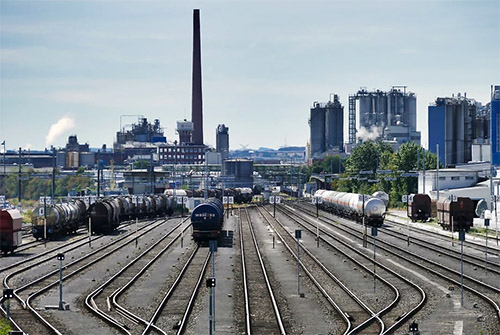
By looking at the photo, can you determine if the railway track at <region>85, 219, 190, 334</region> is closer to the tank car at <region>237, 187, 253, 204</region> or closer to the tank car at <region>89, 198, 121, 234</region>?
the tank car at <region>89, 198, 121, 234</region>

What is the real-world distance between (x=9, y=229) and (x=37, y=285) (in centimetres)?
1489

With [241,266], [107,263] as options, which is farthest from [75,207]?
[241,266]

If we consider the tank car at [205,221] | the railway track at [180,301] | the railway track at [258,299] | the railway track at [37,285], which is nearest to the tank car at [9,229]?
the railway track at [37,285]

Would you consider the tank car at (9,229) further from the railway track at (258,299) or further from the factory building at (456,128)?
the factory building at (456,128)

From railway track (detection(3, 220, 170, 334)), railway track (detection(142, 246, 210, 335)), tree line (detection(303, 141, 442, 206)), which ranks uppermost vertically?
tree line (detection(303, 141, 442, 206))

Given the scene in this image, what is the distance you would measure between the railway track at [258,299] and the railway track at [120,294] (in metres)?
3.27

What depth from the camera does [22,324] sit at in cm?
2650

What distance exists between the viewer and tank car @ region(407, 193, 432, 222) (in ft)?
277

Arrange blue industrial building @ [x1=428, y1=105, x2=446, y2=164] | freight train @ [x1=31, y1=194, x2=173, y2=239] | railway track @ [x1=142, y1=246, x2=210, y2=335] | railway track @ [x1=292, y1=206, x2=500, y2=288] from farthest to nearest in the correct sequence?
blue industrial building @ [x1=428, y1=105, x2=446, y2=164]
freight train @ [x1=31, y1=194, x2=173, y2=239]
railway track @ [x1=292, y1=206, x2=500, y2=288]
railway track @ [x1=142, y1=246, x2=210, y2=335]

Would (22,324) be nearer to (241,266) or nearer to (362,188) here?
(241,266)

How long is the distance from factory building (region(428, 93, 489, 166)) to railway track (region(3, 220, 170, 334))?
429 ft

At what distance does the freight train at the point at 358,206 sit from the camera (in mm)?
75125

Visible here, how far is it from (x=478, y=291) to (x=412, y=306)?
4746mm

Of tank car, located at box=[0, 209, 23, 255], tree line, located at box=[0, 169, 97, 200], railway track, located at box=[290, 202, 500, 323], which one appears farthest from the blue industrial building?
tank car, located at box=[0, 209, 23, 255]
